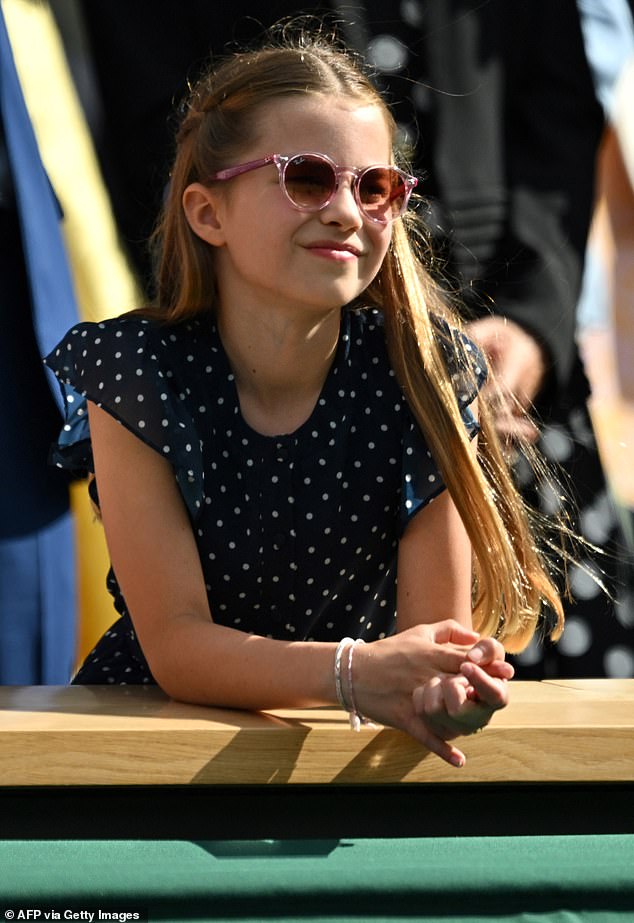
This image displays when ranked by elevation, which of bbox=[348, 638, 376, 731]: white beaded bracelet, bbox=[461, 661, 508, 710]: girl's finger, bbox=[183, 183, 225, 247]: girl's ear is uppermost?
bbox=[183, 183, 225, 247]: girl's ear

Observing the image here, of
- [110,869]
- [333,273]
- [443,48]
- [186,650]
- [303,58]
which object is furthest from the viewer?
[443,48]

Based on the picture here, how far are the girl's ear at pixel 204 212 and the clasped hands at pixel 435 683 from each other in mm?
598

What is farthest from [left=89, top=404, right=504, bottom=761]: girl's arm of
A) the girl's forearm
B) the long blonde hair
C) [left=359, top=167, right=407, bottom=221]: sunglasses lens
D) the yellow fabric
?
the yellow fabric

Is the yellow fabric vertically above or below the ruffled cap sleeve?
above

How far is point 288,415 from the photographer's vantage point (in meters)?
1.71

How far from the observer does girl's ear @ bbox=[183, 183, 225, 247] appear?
1.68 metres

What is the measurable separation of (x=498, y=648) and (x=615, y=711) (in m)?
0.14

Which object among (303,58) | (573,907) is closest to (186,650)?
(573,907)

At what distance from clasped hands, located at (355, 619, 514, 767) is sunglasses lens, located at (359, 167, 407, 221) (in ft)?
1.60

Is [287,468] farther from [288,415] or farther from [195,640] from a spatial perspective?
[195,640]

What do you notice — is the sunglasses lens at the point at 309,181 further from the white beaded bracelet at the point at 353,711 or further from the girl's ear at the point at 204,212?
the white beaded bracelet at the point at 353,711

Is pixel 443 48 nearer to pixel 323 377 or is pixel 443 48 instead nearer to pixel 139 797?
pixel 323 377

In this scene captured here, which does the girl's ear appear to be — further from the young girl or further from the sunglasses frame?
the sunglasses frame

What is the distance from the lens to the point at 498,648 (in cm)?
123
